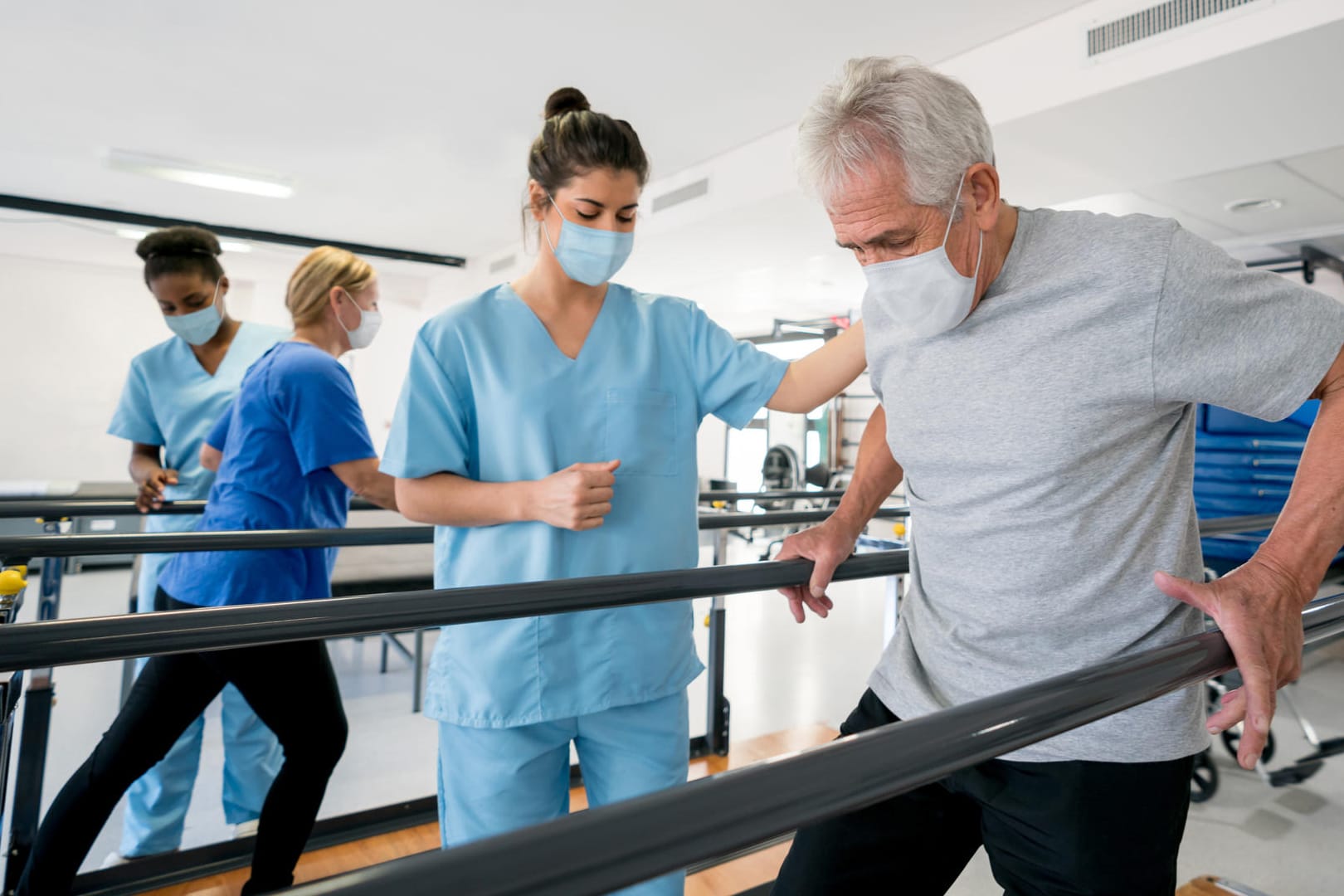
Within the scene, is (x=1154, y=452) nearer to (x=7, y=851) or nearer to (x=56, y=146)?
(x=7, y=851)

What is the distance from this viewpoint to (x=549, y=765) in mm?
1221

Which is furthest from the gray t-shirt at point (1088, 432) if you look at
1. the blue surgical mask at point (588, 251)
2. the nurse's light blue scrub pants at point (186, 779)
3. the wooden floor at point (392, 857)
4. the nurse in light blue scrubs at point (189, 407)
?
the nurse in light blue scrubs at point (189, 407)

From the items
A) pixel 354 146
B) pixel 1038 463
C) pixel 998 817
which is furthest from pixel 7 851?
Result: pixel 354 146

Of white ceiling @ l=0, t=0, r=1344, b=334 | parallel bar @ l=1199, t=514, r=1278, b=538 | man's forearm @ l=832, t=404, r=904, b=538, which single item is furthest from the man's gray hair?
white ceiling @ l=0, t=0, r=1344, b=334

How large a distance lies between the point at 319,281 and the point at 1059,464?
1.74 metres

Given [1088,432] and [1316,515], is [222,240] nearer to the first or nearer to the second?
[1088,432]

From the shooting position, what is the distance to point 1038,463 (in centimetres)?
90

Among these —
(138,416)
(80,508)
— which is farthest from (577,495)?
(138,416)

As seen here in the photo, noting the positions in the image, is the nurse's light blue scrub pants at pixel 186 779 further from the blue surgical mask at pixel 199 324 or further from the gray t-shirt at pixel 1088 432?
the gray t-shirt at pixel 1088 432

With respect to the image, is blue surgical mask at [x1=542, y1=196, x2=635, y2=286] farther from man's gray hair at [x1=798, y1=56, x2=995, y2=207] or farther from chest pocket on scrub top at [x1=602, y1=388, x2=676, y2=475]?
man's gray hair at [x1=798, y1=56, x2=995, y2=207]

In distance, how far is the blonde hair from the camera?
1985 millimetres

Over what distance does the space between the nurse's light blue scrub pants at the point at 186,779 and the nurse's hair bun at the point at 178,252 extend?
2.67ft

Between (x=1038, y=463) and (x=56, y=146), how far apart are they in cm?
726

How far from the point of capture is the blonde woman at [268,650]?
1541 mm
